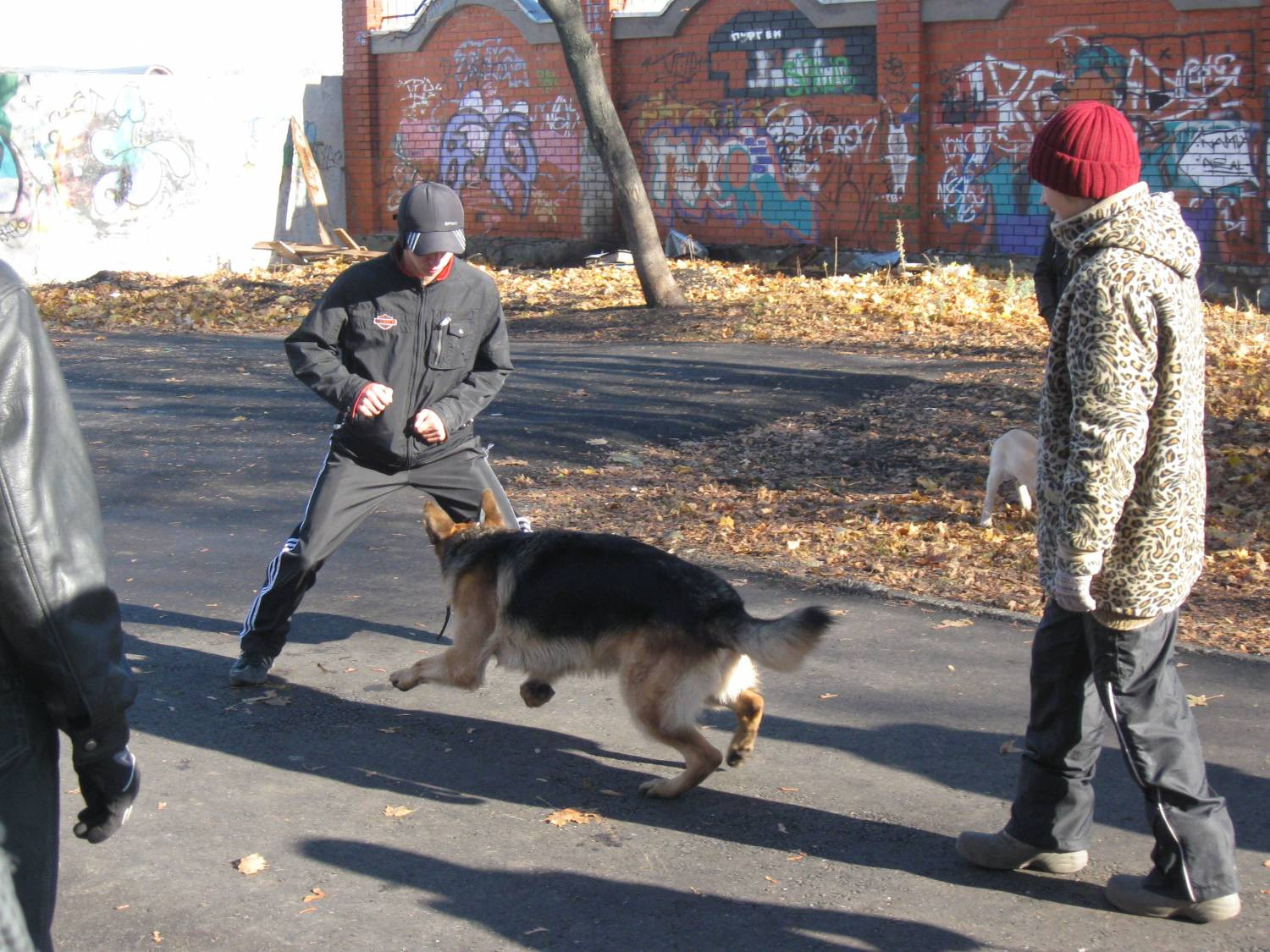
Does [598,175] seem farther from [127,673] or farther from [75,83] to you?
[127,673]

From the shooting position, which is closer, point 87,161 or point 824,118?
point 824,118

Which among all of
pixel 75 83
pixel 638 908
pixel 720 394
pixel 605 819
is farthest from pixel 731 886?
pixel 75 83

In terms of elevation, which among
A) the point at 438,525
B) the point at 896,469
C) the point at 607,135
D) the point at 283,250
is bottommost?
the point at 896,469

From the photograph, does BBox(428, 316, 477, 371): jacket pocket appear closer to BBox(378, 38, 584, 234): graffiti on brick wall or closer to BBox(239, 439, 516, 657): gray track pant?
BBox(239, 439, 516, 657): gray track pant

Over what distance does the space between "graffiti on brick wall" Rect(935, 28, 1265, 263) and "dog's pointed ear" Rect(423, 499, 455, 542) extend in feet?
45.7

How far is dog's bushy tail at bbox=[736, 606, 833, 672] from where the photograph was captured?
402cm

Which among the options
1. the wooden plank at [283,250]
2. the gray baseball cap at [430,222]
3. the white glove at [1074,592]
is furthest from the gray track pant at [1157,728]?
the wooden plank at [283,250]

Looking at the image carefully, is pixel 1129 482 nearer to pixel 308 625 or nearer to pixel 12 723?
pixel 12 723

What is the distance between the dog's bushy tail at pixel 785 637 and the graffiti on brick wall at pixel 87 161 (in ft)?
69.7

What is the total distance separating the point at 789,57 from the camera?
20.5 metres

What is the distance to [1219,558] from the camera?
22.9 feet

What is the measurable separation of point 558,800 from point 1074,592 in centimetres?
200

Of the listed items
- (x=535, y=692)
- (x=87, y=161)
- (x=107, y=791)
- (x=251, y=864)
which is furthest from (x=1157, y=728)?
(x=87, y=161)

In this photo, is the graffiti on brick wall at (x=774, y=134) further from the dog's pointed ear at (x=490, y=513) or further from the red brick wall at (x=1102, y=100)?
the dog's pointed ear at (x=490, y=513)
